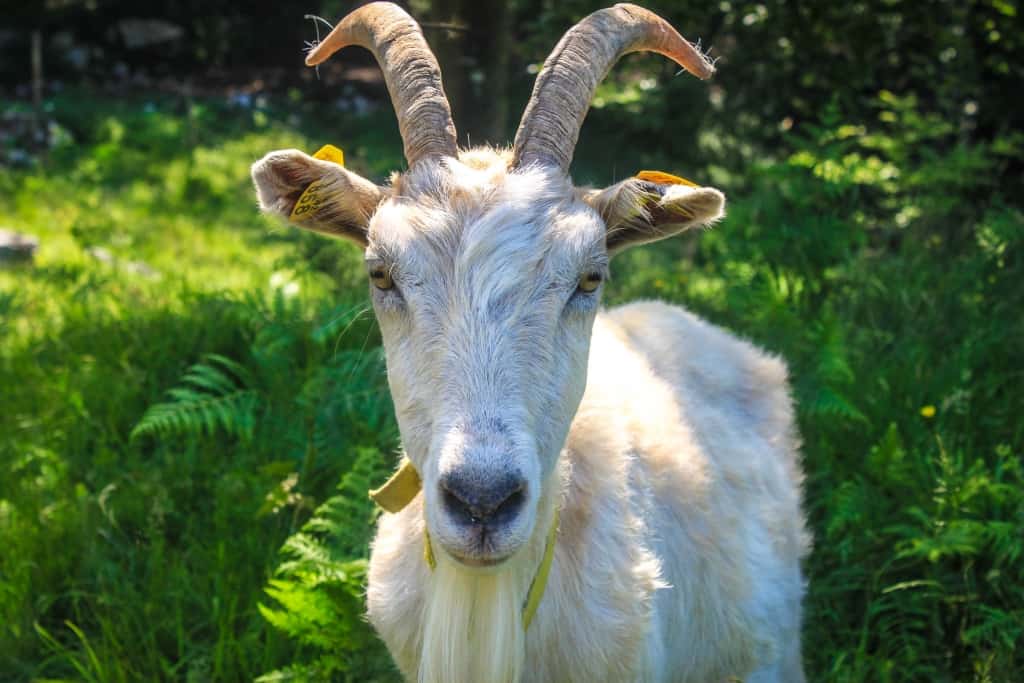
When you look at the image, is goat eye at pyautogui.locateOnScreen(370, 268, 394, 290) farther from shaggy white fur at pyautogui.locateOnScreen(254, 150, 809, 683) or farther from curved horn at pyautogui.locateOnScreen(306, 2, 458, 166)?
curved horn at pyautogui.locateOnScreen(306, 2, 458, 166)

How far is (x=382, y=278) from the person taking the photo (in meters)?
2.89

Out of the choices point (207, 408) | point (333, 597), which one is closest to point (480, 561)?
point (333, 597)

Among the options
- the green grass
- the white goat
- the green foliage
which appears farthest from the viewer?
the green grass

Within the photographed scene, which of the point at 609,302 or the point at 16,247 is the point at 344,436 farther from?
the point at 16,247

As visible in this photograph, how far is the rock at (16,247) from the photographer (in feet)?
25.3

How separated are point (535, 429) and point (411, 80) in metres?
1.22

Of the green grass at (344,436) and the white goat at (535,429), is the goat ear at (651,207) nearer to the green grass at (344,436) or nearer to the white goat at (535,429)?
the white goat at (535,429)

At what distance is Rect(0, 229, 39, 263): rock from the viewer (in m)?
7.71

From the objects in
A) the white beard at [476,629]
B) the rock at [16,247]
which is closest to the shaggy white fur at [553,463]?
the white beard at [476,629]

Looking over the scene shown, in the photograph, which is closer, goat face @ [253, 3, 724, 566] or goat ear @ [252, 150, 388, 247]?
goat face @ [253, 3, 724, 566]

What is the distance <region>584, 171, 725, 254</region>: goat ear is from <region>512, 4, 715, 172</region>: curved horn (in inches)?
7.3

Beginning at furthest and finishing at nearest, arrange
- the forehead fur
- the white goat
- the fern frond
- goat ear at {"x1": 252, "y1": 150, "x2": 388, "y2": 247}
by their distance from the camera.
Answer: the fern frond
goat ear at {"x1": 252, "y1": 150, "x2": 388, "y2": 247}
the forehead fur
the white goat

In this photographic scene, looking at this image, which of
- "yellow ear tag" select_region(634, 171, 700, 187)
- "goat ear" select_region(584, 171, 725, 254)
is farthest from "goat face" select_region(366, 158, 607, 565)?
"yellow ear tag" select_region(634, 171, 700, 187)

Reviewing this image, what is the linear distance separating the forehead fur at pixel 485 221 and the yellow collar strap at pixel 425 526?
0.63 metres
